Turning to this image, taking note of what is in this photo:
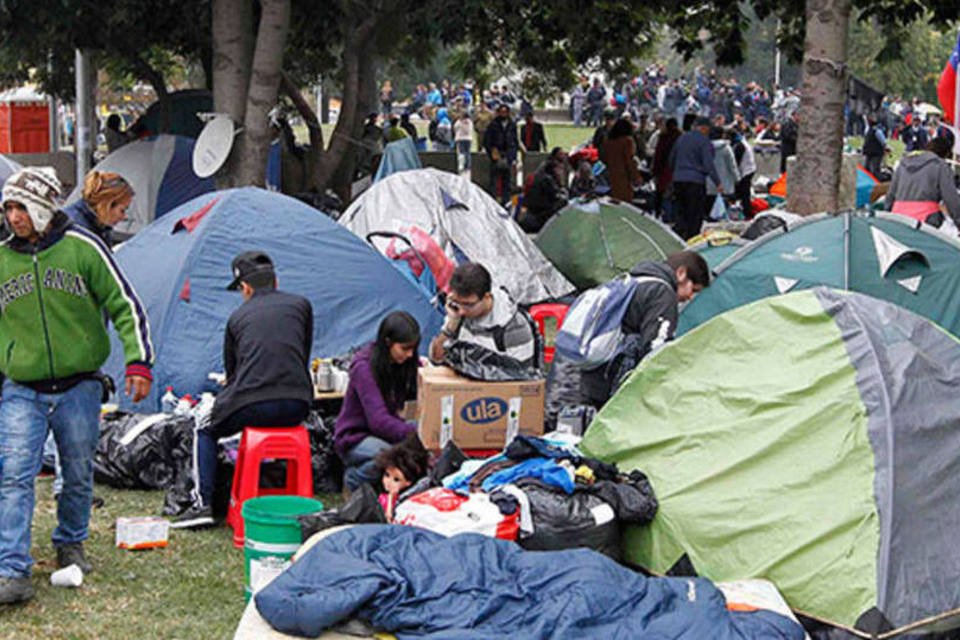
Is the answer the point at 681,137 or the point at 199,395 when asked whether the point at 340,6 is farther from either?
the point at 199,395

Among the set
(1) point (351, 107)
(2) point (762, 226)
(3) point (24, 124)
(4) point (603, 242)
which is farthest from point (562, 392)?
(3) point (24, 124)

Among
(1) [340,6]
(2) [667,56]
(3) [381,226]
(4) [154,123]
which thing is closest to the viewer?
(3) [381,226]

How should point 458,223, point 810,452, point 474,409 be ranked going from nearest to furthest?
point 810,452, point 474,409, point 458,223

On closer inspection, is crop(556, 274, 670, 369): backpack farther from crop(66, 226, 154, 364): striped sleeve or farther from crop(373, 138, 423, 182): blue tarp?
crop(373, 138, 423, 182): blue tarp

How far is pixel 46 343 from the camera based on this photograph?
5934 mm

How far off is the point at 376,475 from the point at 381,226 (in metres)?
5.28

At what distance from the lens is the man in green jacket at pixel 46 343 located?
5.85m

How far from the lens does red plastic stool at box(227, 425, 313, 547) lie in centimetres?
678

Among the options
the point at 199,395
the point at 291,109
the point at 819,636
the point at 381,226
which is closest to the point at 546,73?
the point at 291,109

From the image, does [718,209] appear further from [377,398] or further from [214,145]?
[377,398]

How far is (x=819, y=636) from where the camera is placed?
5.40 metres

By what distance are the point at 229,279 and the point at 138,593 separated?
3165mm

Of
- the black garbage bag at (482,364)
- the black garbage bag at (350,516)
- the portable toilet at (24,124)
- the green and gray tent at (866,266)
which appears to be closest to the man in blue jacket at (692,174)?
the green and gray tent at (866,266)

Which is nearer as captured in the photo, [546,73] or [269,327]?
[269,327]
